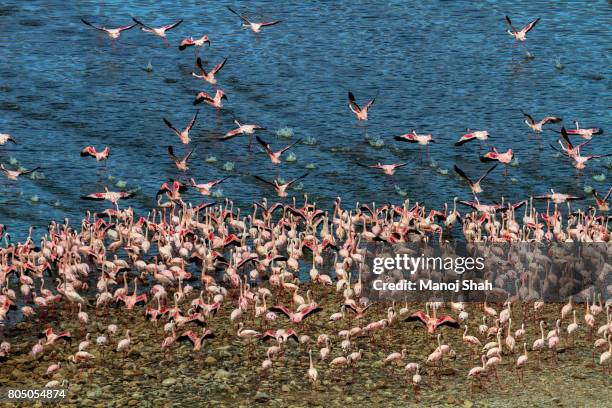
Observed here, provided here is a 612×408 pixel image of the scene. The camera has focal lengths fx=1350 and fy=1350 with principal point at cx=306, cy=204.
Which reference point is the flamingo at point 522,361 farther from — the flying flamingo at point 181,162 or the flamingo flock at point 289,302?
the flying flamingo at point 181,162

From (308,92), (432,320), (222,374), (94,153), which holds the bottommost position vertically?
(308,92)

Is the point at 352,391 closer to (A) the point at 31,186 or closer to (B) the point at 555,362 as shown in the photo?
(B) the point at 555,362

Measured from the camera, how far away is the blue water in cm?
3819

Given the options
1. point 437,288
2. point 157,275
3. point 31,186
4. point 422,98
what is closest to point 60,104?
point 31,186

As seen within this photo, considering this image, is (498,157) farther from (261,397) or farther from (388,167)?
(261,397)

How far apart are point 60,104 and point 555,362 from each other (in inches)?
956

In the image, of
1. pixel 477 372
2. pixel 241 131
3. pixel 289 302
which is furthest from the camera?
pixel 241 131

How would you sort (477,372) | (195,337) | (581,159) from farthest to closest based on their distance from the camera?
(581,159)
(195,337)
(477,372)

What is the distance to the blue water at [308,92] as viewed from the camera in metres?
38.2

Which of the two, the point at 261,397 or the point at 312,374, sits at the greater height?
the point at 312,374

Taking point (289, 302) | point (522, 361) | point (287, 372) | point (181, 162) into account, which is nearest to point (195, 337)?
point (287, 372)

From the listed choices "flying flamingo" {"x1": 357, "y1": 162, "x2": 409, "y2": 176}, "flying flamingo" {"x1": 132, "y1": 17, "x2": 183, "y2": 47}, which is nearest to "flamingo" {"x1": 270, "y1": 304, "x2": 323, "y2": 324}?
"flying flamingo" {"x1": 357, "y1": 162, "x2": 409, "y2": 176}

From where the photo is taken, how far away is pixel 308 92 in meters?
45.7

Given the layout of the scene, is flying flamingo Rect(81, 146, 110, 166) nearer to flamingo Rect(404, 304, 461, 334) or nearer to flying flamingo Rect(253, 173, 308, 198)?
flying flamingo Rect(253, 173, 308, 198)
